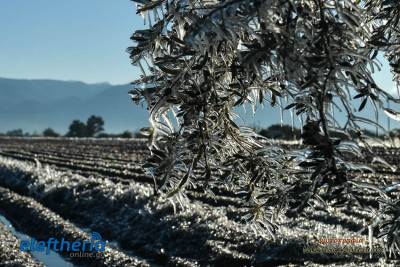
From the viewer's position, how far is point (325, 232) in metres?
11.0

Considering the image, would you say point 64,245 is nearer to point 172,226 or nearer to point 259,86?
point 172,226

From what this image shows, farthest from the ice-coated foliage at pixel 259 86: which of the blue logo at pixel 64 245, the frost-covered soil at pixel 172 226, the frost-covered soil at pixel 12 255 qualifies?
the blue logo at pixel 64 245

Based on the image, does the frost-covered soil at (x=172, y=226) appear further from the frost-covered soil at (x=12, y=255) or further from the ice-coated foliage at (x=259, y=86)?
the ice-coated foliage at (x=259, y=86)

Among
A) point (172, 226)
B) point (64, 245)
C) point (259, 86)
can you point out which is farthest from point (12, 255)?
point (259, 86)

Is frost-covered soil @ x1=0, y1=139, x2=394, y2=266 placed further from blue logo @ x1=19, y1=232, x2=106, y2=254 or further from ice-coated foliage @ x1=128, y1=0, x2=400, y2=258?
ice-coated foliage @ x1=128, y1=0, x2=400, y2=258

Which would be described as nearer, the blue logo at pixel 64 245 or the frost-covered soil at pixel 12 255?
the frost-covered soil at pixel 12 255

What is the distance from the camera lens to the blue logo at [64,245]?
1202cm

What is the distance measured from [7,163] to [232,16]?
29.0 meters

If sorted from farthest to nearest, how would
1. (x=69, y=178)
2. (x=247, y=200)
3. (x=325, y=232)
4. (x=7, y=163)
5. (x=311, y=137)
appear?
(x=7, y=163)
(x=69, y=178)
(x=325, y=232)
(x=247, y=200)
(x=311, y=137)

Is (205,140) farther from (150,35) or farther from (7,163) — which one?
(7,163)

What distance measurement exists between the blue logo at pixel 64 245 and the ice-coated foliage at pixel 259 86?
779cm

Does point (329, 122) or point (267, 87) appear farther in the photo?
point (267, 87)

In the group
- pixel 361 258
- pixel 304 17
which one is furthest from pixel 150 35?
pixel 361 258

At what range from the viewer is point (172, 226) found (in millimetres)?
12852
